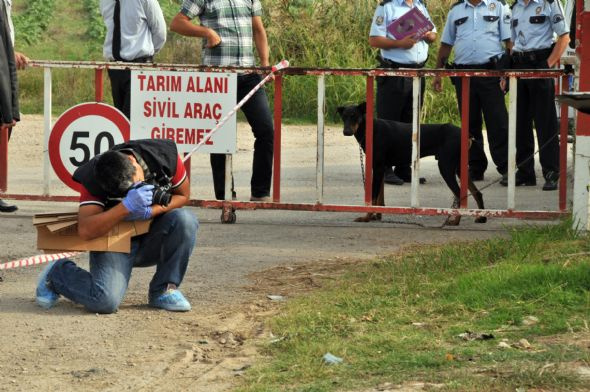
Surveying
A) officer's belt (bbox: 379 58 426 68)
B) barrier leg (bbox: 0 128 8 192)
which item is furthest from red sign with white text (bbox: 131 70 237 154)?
officer's belt (bbox: 379 58 426 68)

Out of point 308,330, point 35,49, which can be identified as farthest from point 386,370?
point 35,49

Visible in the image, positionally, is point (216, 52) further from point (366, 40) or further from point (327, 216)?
point (366, 40)

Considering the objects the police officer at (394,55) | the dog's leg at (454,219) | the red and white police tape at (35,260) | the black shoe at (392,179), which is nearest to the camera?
the red and white police tape at (35,260)

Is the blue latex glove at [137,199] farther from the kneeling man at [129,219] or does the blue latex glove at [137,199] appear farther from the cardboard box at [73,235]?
the cardboard box at [73,235]

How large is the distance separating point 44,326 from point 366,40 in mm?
12271

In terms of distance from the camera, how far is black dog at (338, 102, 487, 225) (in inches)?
409

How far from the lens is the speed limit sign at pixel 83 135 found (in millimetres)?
10039

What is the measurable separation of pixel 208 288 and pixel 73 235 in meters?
1.07

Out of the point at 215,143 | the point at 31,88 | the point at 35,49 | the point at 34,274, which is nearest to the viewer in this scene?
the point at 34,274

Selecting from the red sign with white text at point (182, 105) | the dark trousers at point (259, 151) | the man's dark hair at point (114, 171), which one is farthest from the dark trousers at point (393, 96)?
the man's dark hair at point (114, 171)

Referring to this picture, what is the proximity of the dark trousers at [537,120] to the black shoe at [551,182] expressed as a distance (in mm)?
32

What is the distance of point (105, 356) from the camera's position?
6.43 metres

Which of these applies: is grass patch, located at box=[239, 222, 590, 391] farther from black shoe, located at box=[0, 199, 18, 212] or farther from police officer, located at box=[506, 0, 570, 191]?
black shoe, located at box=[0, 199, 18, 212]

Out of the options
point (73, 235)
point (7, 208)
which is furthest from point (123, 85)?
point (73, 235)
